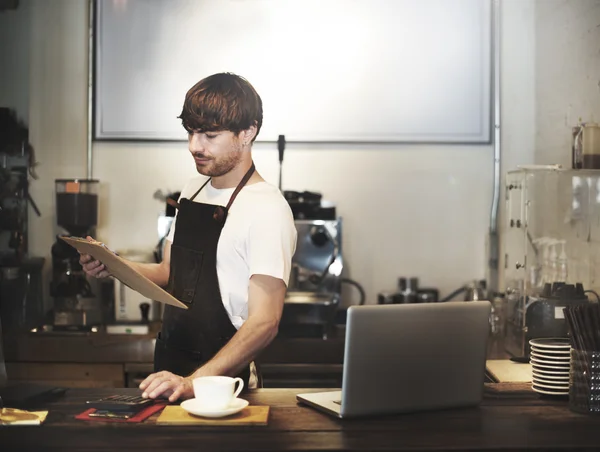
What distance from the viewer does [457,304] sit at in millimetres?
2066

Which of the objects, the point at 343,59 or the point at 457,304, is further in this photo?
the point at 343,59

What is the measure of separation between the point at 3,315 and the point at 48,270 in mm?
330

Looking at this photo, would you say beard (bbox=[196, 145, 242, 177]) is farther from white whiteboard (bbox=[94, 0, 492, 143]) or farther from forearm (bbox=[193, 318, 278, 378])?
white whiteboard (bbox=[94, 0, 492, 143])

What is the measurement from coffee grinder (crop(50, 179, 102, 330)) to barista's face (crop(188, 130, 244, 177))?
1387 mm

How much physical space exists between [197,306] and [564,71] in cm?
225

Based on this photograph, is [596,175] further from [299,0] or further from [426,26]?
[299,0]

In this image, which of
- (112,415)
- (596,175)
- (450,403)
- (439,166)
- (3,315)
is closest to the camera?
(112,415)

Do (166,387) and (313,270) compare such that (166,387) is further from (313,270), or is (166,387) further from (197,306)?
(313,270)

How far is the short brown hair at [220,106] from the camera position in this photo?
2873 millimetres

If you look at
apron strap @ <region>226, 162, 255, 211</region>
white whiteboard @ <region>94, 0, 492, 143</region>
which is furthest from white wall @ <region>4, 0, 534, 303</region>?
apron strap @ <region>226, 162, 255, 211</region>

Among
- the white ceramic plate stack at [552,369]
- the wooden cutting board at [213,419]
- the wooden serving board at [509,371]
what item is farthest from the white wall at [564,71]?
the wooden cutting board at [213,419]

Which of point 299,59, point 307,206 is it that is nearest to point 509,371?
point 307,206

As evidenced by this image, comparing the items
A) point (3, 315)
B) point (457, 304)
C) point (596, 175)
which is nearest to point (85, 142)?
point (3, 315)

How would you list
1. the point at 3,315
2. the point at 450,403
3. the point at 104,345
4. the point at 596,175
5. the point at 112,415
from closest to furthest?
the point at 112,415, the point at 450,403, the point at 596,175, the point at 104,345, the point at 3,315
